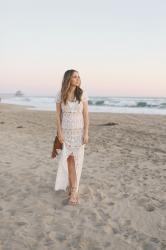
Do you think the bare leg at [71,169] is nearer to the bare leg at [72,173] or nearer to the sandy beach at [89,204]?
the bare leg at [72,173]

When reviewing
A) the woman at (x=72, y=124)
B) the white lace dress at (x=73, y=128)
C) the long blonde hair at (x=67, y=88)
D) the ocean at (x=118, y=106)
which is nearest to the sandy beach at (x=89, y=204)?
the woman at (x=72, y=124)

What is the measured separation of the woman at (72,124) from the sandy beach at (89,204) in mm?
382

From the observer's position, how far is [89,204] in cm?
460

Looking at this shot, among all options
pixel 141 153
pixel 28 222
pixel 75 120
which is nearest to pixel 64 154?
pixel 75 120

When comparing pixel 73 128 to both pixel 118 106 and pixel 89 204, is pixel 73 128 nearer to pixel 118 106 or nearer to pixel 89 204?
pixel 89 204

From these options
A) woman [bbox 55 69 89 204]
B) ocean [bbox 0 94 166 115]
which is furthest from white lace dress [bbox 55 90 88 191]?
ocean [bbox 0 94 166 115]

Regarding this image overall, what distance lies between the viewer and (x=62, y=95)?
4.60 meters

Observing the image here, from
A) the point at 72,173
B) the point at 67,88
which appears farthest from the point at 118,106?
the point at 67,88

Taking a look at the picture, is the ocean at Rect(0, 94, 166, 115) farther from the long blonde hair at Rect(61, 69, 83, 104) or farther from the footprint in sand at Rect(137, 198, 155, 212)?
the long blonde hair at Rect(61, 69, 83, 104)

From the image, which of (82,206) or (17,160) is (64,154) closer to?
(82,206)

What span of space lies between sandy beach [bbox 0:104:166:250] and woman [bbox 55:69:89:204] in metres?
0.38

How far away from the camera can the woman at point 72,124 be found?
4586 millimetres

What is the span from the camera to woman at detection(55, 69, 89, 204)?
4.59m

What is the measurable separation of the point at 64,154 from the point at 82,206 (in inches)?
29.7
